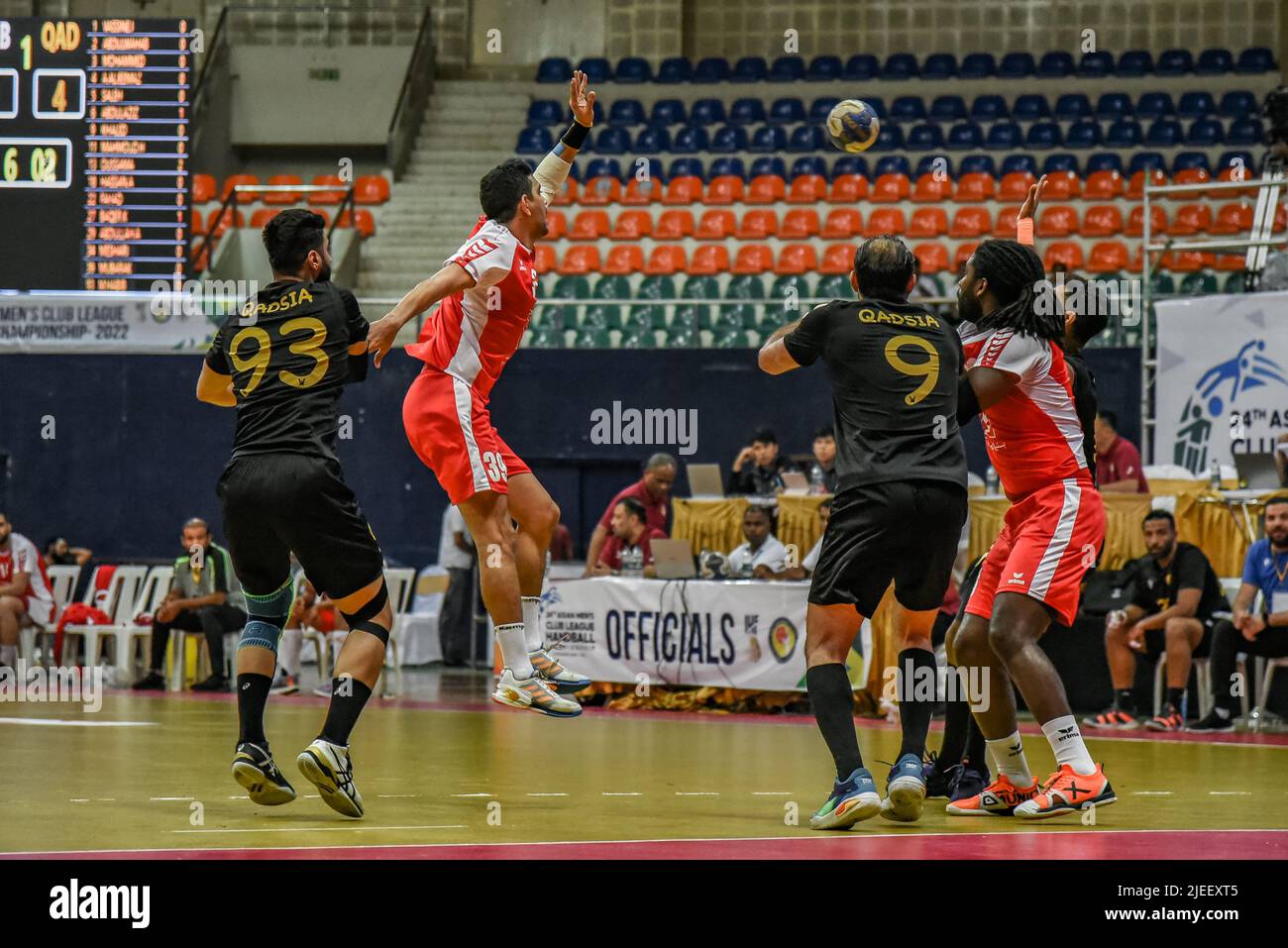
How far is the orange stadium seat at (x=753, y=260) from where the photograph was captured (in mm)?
20797

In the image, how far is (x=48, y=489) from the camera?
61.9 feet

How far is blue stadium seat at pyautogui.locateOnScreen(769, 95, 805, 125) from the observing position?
2314 cm

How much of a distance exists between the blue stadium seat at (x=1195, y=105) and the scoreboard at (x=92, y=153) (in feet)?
43.6

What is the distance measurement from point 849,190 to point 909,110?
2.00 m

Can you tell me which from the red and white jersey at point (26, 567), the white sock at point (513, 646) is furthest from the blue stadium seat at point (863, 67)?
the white sock at point (513, 646)

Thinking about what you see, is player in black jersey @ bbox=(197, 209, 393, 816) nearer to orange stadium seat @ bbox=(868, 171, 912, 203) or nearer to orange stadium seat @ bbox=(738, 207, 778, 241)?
orange stadium seat @ bbox=(738, 207, 778, 241)

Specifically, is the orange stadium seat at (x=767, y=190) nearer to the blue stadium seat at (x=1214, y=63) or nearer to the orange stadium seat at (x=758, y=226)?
the orange stadium seat at (x=758, y=226)

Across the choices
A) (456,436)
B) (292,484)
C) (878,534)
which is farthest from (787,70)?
(292,484)

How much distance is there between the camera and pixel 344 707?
20.6 ft

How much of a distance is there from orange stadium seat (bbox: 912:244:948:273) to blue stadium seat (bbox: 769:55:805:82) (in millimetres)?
4341

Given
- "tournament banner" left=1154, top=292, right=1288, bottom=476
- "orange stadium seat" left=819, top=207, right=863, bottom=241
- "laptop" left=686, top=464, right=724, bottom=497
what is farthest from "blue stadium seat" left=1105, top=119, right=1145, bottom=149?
"laptop" left=686, top=464, right=724, bottom=497

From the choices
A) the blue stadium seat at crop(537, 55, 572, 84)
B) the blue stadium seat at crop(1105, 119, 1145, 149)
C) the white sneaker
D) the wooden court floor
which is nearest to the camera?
the wooden court floor

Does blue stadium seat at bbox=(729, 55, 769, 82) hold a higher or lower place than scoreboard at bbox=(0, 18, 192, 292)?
higher

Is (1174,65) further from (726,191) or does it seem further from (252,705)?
(252,705)
